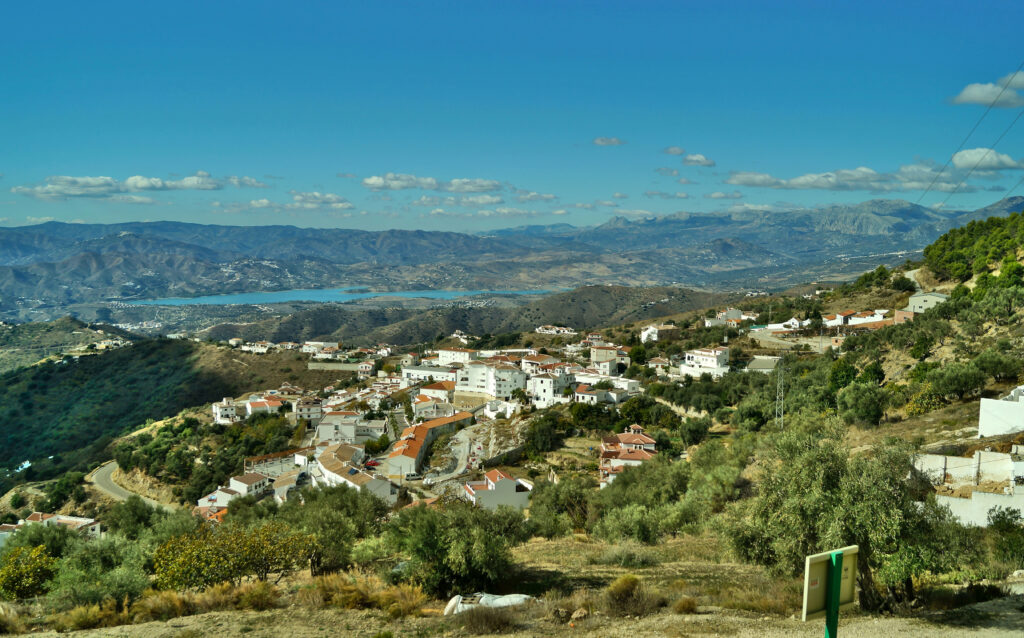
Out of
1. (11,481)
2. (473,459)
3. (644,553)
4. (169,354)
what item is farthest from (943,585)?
(169,354)

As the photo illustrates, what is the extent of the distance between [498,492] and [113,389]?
64.7 m

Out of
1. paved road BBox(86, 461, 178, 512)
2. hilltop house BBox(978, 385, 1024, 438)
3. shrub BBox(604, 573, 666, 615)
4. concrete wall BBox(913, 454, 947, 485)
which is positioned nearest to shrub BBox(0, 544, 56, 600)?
shrub BBox(604, 573, 666, 615)

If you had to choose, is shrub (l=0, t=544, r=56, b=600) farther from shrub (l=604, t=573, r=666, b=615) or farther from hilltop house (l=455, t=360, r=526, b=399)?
hilltop house (l=455, t=360, r=526, b=399)

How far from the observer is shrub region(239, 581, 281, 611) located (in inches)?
413

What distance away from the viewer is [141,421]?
64.0m

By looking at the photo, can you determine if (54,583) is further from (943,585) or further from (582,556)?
(943,585)

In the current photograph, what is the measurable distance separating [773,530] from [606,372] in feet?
129

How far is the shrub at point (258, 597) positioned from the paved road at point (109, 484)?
33.0 metres

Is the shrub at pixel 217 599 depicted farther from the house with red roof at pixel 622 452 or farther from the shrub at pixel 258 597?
the house with red roof at pixel 622 452

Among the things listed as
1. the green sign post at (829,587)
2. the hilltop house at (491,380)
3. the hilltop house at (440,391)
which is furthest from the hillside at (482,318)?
the green sign post at (829,587)

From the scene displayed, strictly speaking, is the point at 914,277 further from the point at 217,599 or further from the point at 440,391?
the point at 217,599

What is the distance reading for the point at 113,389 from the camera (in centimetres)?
7288

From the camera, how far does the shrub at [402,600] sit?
9875mm

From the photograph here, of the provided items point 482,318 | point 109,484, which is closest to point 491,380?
point 109,484
